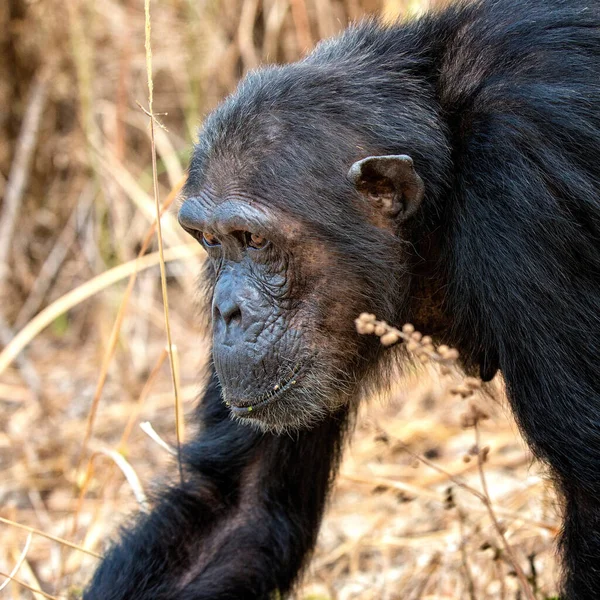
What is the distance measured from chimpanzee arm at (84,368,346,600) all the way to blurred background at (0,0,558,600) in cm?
Result: 131

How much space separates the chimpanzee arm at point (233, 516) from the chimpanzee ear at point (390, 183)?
43.3 inches

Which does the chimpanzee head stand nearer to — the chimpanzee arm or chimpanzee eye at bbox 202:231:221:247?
chimpanzee eye at bbox 202:231:221:247

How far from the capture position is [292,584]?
443 cm

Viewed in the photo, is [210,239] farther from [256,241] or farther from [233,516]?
[233,516]

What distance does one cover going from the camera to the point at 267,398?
3.80 m

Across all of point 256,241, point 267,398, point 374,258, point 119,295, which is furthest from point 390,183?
point 119,295

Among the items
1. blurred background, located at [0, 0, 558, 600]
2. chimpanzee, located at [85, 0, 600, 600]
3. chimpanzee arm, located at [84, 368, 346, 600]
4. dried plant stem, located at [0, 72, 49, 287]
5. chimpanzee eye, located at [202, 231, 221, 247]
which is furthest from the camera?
dried plant stem, located at [0, 72, 49, 287]

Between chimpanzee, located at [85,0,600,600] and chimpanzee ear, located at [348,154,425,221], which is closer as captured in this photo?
chimpanzee, located at [85,0,600,600]

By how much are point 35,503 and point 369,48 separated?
13.1 feet

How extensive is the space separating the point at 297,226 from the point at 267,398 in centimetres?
68

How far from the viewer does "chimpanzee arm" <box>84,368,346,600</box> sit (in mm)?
4305

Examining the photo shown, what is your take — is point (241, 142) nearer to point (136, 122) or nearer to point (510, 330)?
point (510, 330)

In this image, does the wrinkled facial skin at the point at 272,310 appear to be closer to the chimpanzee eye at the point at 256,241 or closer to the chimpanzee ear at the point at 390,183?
the chimpanzee eye at the point at 256,241

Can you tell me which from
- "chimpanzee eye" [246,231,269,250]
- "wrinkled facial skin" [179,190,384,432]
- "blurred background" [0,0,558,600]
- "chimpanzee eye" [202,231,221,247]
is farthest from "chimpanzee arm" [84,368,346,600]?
"blurred background" [0,0,558,600]
